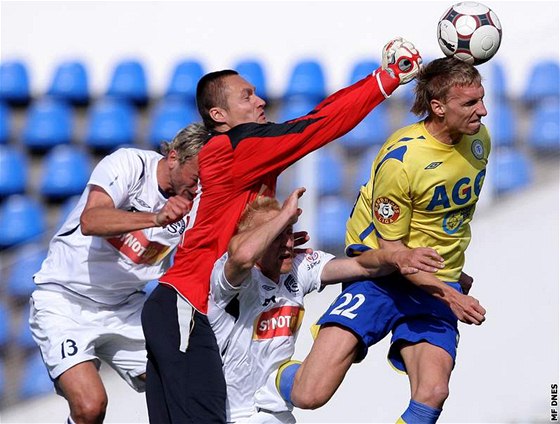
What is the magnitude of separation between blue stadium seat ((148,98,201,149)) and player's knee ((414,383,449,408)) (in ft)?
17.6

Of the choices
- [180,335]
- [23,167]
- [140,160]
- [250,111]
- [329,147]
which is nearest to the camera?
[180,335]

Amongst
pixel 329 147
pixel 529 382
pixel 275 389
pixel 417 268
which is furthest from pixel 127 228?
pixel 529 382

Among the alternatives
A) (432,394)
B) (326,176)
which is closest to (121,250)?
(432,394)

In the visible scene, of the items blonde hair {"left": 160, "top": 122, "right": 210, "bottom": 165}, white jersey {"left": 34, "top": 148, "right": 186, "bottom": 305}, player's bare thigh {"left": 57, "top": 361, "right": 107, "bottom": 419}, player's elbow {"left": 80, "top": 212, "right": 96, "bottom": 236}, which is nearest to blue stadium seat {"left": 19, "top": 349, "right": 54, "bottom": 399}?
white jersey {"left": 34, "top": 148, "right": 186, "bottom": 305}

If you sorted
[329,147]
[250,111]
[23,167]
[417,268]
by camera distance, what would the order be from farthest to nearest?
[23,167]
[329,147]
[250,111]
[417,268]

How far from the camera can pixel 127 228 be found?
515 cm

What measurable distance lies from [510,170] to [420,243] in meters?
2.94

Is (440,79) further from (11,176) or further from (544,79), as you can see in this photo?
(11,176)

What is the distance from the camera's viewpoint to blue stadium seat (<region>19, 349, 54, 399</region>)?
7.83m

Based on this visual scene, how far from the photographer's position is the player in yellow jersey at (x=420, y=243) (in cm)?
480

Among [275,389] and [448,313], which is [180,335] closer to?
[275,389]

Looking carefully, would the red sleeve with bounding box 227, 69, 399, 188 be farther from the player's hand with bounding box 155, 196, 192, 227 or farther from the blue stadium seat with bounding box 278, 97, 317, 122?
the blue stadium seat with bounding box 278, 97, 317, 122

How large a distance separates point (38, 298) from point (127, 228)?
0.92 metres

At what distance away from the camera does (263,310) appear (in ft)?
16.4
